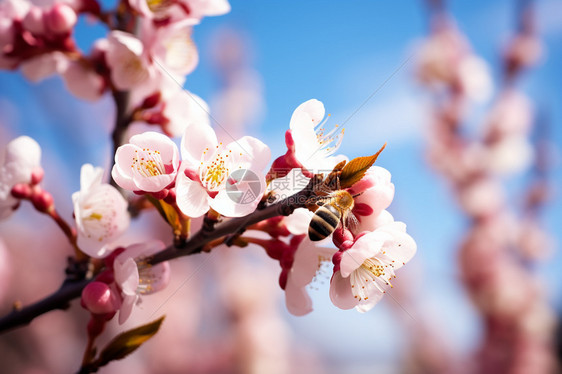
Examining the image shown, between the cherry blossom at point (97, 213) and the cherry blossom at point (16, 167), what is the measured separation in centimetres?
12

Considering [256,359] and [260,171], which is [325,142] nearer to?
[260,171]

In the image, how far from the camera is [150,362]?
10.2 feet

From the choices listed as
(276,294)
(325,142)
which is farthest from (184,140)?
(276,294)

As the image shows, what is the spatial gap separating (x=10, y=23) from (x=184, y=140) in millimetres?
652

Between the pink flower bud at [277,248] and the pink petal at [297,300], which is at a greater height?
the pink flower bud at [277,248]

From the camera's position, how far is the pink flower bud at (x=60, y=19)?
36.3 inches

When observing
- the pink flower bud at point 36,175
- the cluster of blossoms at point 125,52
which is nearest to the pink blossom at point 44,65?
the cluster of blossoms at point 125,52

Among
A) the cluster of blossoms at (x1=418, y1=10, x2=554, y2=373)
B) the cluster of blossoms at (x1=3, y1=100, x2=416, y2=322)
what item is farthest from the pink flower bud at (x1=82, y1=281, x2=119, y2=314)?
the cluster of blossoms at (x1=418, y1=10, x2=554, y2=373)

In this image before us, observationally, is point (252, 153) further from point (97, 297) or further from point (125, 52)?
point (125, 52)

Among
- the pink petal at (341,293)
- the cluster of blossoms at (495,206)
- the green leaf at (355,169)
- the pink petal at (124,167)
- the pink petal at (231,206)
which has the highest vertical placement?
the green leaf at (355,169)

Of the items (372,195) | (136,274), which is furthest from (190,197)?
(372,195)

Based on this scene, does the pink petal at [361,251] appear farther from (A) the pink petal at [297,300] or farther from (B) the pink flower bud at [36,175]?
(B) the pink flower bud at [36,175]

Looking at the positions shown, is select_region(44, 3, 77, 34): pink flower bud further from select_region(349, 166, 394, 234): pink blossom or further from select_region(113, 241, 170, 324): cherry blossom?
select_region(349, 166, 394, 234): pink blossom

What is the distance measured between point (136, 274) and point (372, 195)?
0.37m
